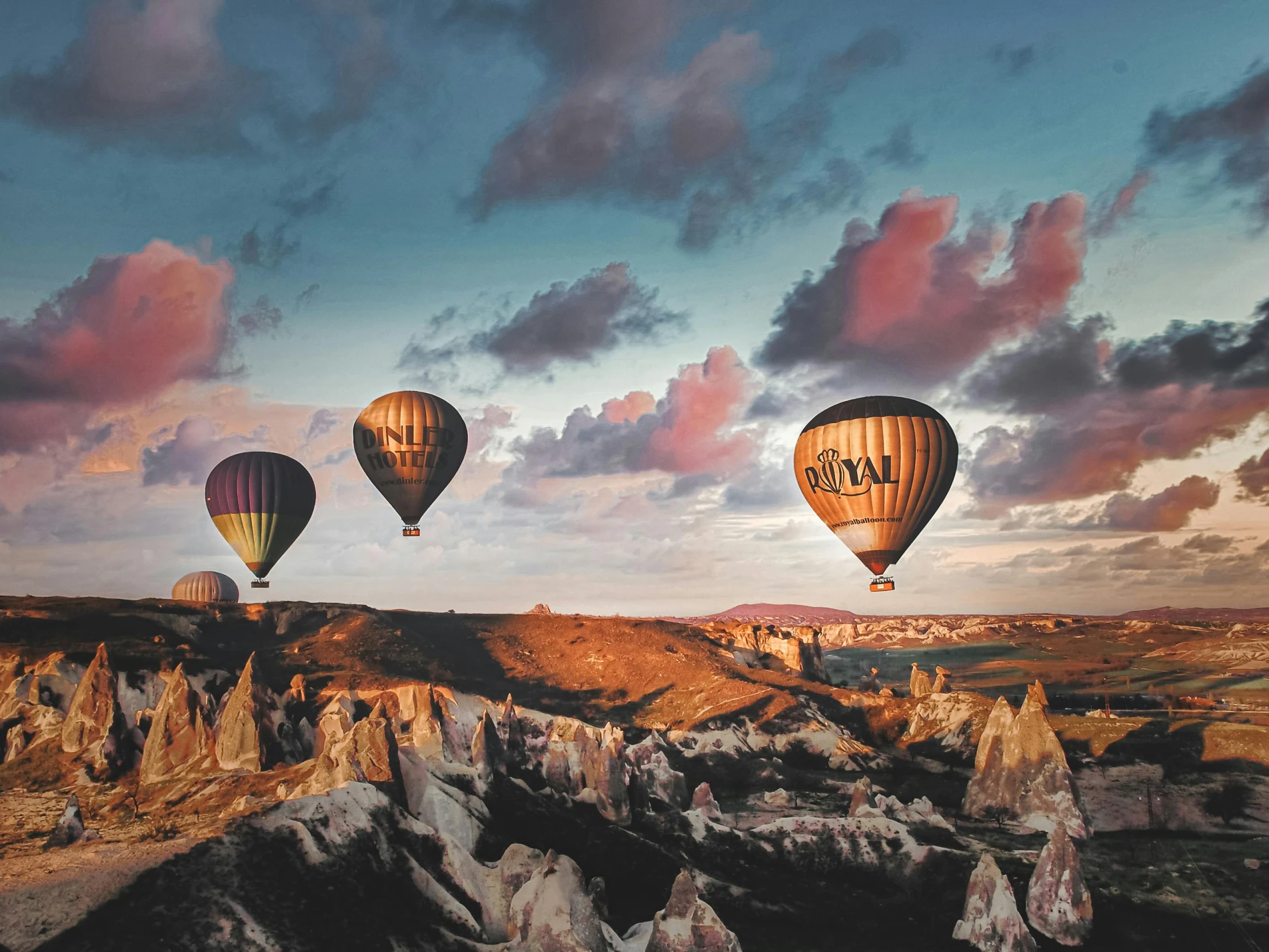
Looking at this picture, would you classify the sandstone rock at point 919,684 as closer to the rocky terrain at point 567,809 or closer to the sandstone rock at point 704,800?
the rocky terrain at point 567,809

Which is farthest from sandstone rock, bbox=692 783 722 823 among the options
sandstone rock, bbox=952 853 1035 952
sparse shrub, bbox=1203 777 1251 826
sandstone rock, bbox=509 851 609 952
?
sparse shrub, bbox=1203 777 1251 826

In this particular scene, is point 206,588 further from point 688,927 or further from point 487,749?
point 688,927

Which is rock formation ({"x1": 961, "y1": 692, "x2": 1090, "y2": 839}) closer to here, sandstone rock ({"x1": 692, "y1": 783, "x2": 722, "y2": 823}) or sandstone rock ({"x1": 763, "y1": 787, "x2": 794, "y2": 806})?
sandstone rock ({"x1": 763, "y1": 787, "x2": 794, "y2": 806})

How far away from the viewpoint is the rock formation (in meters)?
71.8

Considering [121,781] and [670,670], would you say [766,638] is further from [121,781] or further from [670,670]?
[121,781]

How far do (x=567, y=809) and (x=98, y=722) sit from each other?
1539 inches

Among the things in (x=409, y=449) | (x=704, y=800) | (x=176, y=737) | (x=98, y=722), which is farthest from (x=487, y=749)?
(x=409, y=449)

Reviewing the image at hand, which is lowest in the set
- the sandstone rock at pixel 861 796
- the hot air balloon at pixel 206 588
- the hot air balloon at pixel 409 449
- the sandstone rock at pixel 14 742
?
the sandstone rock at pixel 861 796

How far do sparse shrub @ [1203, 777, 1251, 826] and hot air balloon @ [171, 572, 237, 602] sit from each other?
163 metres

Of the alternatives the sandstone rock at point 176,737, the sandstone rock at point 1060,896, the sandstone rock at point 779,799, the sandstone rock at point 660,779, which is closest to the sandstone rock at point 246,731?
the sandstone rock at point 176,737

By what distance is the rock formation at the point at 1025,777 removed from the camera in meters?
71.8

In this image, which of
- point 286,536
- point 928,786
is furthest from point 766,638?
point 286,536

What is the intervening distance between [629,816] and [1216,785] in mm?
54753

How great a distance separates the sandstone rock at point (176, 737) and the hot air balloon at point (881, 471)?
59.7 metres
